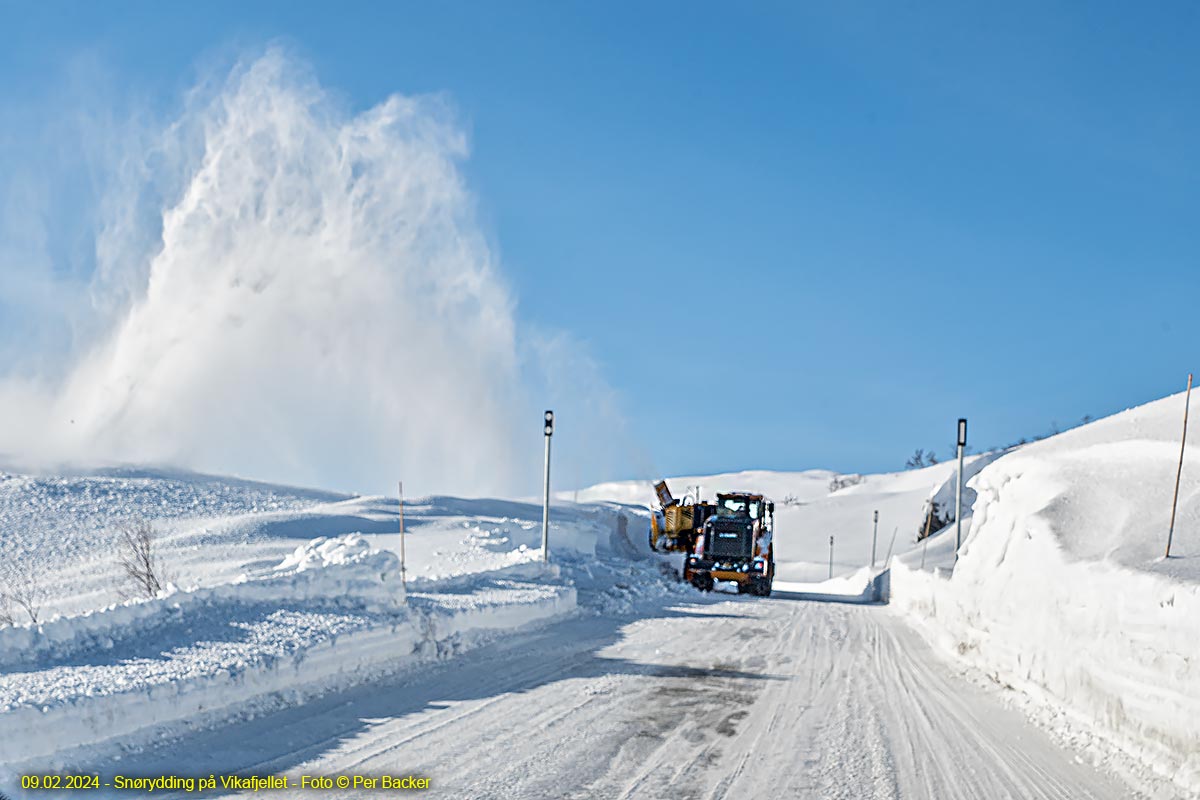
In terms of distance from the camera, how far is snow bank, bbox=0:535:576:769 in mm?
7703

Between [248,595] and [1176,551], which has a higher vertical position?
[1176,551]

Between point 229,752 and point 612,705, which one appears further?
point 612,705

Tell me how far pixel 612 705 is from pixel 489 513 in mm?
38614

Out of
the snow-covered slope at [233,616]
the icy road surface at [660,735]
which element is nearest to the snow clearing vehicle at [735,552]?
the snow-covered slope at [233,616]

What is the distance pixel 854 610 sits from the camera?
26.3m

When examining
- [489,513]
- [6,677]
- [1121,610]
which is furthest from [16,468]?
[1121,610]

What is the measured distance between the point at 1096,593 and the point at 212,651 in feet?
26.4

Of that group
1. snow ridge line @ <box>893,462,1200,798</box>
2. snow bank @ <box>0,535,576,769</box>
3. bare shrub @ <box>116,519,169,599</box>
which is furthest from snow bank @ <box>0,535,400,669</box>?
snow ridge line @ <box>893,462,1200,798</box>

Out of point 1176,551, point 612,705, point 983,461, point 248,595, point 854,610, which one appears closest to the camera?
point 1176,551

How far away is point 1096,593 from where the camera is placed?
9.40 metres

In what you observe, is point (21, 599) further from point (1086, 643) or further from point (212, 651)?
point (1086, 643)

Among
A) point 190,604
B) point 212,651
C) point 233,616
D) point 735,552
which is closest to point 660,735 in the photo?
point 212,651

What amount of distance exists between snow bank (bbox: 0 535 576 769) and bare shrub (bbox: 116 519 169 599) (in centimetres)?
534

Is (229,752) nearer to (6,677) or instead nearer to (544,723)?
(6,677)
